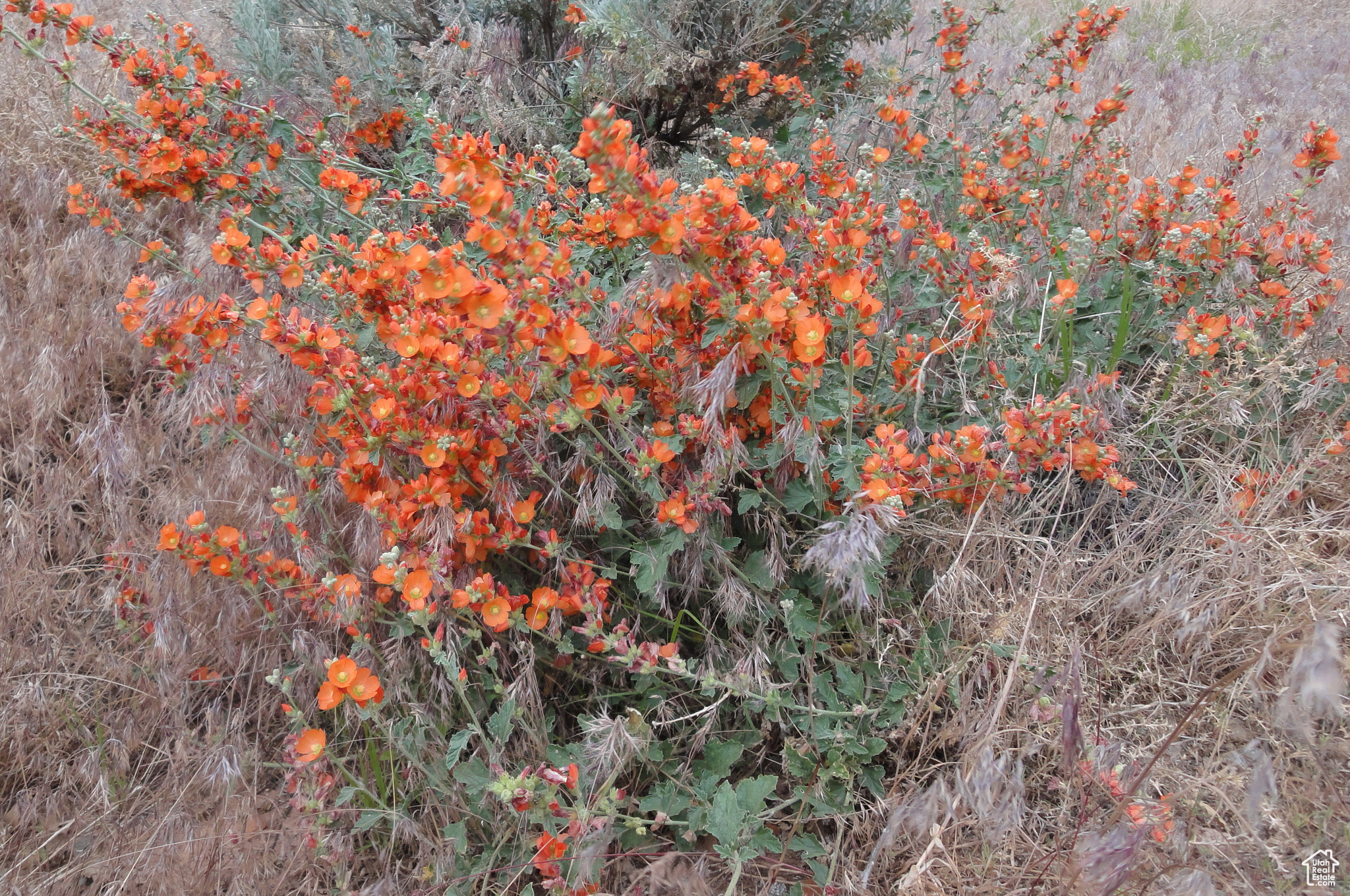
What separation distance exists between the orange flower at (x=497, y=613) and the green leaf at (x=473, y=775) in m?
0.28

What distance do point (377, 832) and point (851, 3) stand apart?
363cm

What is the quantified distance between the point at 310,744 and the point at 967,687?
1.43 meters

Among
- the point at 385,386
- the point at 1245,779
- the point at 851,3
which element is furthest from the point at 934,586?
the point at 851,3

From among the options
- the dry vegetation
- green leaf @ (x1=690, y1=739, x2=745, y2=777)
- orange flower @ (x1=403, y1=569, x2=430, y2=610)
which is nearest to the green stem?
the dry vegetation

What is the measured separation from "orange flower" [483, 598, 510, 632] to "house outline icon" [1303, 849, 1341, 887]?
4.88 feet

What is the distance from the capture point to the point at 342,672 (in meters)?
1.61

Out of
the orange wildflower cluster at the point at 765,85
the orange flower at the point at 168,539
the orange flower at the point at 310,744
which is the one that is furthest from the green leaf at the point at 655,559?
the orange wildflower cluster at the point at 765,85

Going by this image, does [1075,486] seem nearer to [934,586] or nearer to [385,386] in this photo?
[934,586]

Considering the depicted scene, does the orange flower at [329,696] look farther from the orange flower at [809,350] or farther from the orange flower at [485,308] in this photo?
the orange flower at [809,350]

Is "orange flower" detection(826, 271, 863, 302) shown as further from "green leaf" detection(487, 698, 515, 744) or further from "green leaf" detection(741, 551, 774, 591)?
"green leaf" detection(487, 698, 515, 744)

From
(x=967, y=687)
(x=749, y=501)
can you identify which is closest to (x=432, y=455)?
(x=749, y=501)

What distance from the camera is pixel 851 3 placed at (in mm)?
3430

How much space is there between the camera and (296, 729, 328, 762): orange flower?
1.59 meters

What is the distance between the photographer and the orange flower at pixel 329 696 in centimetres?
157
